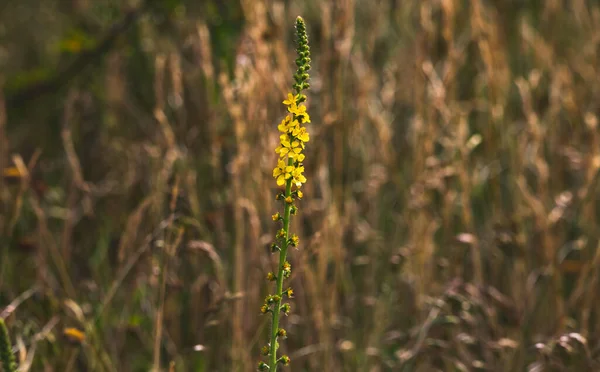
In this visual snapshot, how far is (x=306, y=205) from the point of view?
2.62 meters

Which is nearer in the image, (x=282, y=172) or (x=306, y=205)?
(x=282, y=172)

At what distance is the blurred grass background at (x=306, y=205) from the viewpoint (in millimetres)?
2273

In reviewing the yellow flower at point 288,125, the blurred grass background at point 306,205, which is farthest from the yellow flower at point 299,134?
the blurred grass background at point 306,205

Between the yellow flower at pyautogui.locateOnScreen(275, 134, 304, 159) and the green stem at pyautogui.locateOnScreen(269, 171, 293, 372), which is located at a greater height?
the yellow flower at pyautogui.locateOnScreen(275, 134, 304, 159)

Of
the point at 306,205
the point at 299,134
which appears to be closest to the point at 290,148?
the point at 299,134

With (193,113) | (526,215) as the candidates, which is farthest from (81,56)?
(526,215)

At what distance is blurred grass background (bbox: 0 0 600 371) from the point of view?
2.27 m

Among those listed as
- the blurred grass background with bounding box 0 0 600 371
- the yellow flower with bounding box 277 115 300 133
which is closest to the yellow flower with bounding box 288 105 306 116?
the yellow flower with bounding box 277 115 300 133

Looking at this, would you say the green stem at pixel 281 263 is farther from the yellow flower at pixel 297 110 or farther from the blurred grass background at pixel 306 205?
the blurred grass background at pixel 306 205

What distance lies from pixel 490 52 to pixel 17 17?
3126mm

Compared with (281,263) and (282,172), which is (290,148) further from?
(281,263)

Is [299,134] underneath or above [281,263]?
above

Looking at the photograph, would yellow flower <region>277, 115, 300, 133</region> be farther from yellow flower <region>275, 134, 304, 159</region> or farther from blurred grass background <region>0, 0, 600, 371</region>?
blurred grass background <region>0, 0, 600, 371</region>

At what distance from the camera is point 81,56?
2.86 m
